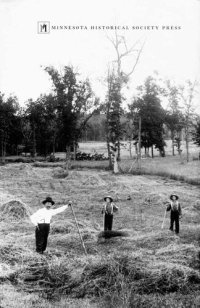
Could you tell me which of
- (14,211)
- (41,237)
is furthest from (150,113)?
(41,237)

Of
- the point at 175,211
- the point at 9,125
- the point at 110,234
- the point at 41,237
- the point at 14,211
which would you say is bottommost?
the point at 110,234

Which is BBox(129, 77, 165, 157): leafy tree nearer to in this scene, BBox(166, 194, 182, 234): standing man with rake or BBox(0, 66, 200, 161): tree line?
BBox(0, 66, 200, 161): tree line

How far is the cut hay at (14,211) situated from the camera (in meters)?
12.3

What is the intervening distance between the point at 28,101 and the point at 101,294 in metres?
47.1

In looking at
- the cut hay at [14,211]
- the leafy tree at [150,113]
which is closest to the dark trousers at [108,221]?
the cut hay at [14,211]

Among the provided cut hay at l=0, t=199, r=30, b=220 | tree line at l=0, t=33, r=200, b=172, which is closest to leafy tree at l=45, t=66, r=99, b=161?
tree line at l=0, t=33, r=200, b=172

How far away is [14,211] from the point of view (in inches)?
495

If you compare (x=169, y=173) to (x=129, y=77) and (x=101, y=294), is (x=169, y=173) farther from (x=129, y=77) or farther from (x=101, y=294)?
(x=101, y=294)

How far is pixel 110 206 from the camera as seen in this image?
10.4 metres

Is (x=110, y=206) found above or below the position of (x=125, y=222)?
above

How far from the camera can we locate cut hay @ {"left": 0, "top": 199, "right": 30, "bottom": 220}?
40.3 feet

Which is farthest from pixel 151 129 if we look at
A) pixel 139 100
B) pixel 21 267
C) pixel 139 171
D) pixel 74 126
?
pixel 21 267

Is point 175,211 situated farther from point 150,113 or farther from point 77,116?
point 150,113

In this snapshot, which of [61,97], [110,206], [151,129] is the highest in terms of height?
[61,97]
